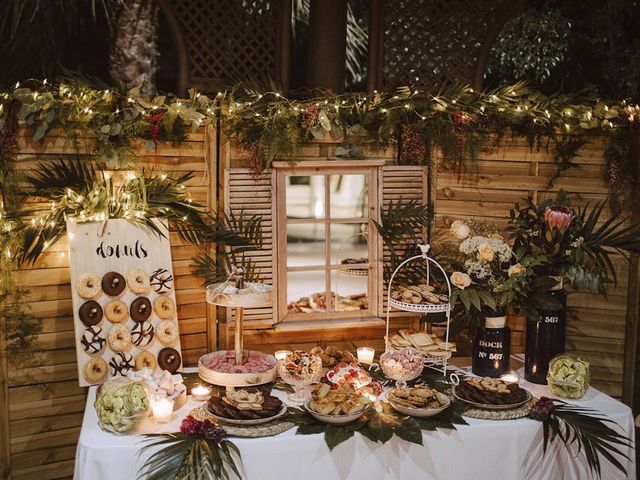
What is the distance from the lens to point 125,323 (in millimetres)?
3959

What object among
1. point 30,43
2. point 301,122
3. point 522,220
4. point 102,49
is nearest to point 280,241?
point 301,122

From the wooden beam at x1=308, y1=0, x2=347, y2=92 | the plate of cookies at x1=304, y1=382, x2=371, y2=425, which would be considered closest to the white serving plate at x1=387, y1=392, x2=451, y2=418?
the plate of cookies at x1=304, y1=382, x2=371, y2=425

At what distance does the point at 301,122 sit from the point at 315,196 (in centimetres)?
732

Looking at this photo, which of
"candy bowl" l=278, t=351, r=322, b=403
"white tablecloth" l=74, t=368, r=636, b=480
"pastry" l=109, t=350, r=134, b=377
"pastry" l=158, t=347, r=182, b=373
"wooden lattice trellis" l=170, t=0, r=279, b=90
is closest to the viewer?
"white tablecloth" l=74, t=368, r=636, b=480

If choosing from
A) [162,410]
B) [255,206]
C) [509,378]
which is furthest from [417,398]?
[255,206]

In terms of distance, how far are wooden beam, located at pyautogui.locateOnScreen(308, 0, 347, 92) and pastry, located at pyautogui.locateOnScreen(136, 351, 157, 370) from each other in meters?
2.09

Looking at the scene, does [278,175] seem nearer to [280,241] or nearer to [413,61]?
[280,241]

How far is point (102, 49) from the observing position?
8500mm

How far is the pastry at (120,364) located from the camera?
12.7ft

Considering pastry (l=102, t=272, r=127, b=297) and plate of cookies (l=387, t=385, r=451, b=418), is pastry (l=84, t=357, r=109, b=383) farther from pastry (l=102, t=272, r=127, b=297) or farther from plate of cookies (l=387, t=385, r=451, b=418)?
plate of cookies (l=387, t=385, r=451, b=418)

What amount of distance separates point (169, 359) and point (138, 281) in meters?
0.48

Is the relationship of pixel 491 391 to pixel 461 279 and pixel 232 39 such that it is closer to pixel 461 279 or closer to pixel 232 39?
pixel 461 279

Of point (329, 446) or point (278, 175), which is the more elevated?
point (278, 175)

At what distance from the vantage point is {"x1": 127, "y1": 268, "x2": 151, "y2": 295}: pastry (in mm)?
3953
